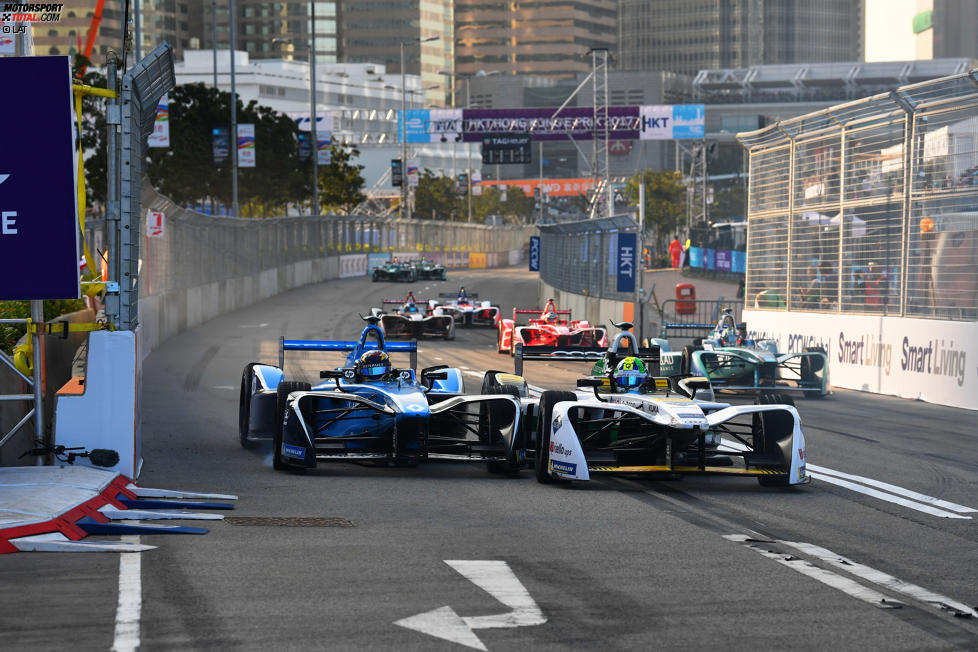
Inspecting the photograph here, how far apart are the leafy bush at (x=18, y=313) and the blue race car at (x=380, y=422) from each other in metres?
3.12

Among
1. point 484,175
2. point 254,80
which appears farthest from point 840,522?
point 484,175

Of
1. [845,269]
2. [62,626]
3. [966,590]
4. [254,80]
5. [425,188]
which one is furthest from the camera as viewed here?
[254,80]

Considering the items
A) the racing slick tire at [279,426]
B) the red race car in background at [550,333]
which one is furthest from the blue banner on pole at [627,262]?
the racing slick tire at [279,426]

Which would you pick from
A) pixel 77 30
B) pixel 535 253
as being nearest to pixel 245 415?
pixel 535 253

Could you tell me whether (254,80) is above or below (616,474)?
above

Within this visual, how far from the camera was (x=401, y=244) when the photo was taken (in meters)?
88.1

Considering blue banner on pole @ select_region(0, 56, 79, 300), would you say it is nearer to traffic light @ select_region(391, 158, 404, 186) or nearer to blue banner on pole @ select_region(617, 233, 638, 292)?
blue banner on pole @ select_region(617, 233, 638, 292)

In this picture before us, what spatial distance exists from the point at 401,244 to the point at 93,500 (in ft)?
258

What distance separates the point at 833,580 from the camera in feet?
25.7

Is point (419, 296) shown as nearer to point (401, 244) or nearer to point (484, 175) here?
point (401, 244)

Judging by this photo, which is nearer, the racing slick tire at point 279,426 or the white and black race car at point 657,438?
the white and black race car at point 657,438

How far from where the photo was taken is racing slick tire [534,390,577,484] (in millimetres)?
11761

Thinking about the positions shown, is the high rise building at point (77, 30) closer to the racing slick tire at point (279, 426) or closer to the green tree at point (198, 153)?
the green tree at point (198, 153)

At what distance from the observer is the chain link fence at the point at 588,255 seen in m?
35.2
